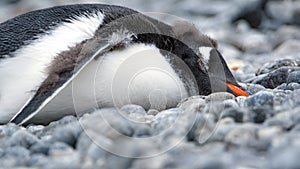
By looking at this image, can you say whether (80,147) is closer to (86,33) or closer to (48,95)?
(48,95)

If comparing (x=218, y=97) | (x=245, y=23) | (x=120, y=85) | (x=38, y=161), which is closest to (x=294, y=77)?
(x=218, y=97)

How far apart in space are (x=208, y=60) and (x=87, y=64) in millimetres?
825

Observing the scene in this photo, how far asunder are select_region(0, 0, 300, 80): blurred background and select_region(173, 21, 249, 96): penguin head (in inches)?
85.4

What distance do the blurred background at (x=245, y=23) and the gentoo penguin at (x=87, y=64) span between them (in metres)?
2.53

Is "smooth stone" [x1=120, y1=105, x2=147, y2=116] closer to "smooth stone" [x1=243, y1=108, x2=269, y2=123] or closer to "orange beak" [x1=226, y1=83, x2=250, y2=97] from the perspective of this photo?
"smooth stone" [x1=243, y1=108, x2=269, y2=123]

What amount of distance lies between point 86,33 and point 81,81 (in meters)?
0.27

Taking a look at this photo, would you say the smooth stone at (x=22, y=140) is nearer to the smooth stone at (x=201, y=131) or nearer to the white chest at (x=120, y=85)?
the white chest at (x=120, y=85)

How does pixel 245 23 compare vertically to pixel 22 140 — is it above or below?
above

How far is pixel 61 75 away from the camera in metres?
2.88

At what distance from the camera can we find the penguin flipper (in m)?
2.77

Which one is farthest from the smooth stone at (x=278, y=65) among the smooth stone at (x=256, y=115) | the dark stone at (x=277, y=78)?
the smooth stone at (x=256, y=115)

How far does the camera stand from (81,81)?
303 centimetres

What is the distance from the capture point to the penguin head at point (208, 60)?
3.44m

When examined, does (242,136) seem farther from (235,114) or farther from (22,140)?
(22,140)
